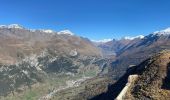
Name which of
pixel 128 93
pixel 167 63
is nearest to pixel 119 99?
pixel 128 93

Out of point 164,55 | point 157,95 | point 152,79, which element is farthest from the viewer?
point 164,55

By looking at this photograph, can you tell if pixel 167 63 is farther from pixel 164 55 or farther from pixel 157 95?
pixel 157 95

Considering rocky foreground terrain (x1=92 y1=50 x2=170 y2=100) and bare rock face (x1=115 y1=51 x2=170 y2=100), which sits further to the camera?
rocky foreground terrain (x1=92 y1=50 x2=170 y2=100)

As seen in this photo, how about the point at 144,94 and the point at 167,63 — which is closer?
the point at 144,94

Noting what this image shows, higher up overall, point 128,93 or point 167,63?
point 167,63

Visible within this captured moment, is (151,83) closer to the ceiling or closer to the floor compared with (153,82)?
→ closer to the floor

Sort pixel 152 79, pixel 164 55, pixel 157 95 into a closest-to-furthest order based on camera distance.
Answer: pixel 157 95 < pixel 152 79 < pixel 164 55

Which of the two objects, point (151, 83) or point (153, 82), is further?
point (153, 82)

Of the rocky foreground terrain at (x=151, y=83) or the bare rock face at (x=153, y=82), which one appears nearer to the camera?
the bare rock face at (x=153, y=82)

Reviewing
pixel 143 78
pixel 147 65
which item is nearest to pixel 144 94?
pixel 143 78
